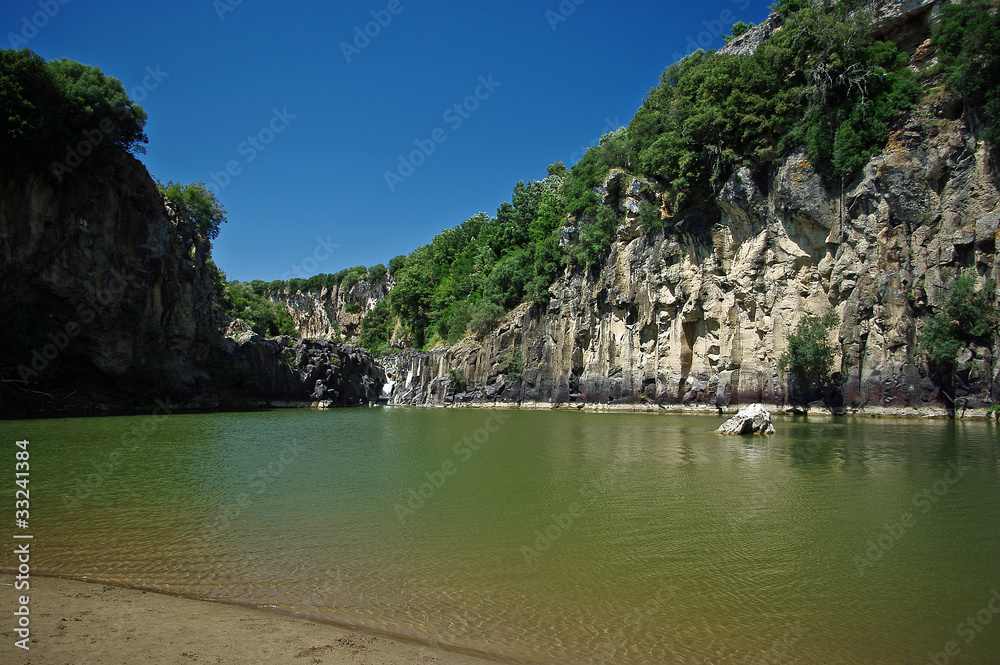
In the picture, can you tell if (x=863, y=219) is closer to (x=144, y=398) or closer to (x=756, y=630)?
(x=756, y=630)

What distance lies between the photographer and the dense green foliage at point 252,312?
69.7m

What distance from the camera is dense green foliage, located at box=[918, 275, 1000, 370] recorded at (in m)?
28.2

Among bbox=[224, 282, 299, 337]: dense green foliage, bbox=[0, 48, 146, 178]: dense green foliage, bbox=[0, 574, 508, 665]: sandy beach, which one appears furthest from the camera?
bbox=[224, 282, 299, 337]: dense green foliage

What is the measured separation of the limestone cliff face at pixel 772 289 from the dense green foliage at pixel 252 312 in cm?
3206

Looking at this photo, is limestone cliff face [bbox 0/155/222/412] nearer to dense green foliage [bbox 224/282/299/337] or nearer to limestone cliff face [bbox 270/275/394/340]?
dense green foliage [bbox 224/282/299/337]

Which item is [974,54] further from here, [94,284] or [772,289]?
[94,284]

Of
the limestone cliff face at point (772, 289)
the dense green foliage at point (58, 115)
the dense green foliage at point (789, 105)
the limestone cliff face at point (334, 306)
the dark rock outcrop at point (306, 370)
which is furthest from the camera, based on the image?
the limestone cliff face at point (334, 306)

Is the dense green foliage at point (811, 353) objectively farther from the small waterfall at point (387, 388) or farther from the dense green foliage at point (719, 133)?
the small waterfall at point (387, 388)

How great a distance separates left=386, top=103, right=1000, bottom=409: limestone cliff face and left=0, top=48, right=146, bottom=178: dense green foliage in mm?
38934

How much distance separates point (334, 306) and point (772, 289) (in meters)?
102

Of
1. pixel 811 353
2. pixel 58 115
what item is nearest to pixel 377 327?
pixel 58 115

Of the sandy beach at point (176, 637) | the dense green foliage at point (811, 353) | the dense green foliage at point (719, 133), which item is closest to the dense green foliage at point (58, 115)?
the sandy beach at point (176, 637)

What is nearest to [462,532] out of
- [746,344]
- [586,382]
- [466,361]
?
[746,344]

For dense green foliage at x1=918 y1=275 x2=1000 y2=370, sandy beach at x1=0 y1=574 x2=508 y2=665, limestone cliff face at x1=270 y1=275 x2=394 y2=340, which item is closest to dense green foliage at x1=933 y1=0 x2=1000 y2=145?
dense green foliage at x1=918 y1=275 x2=1000 y2=370
